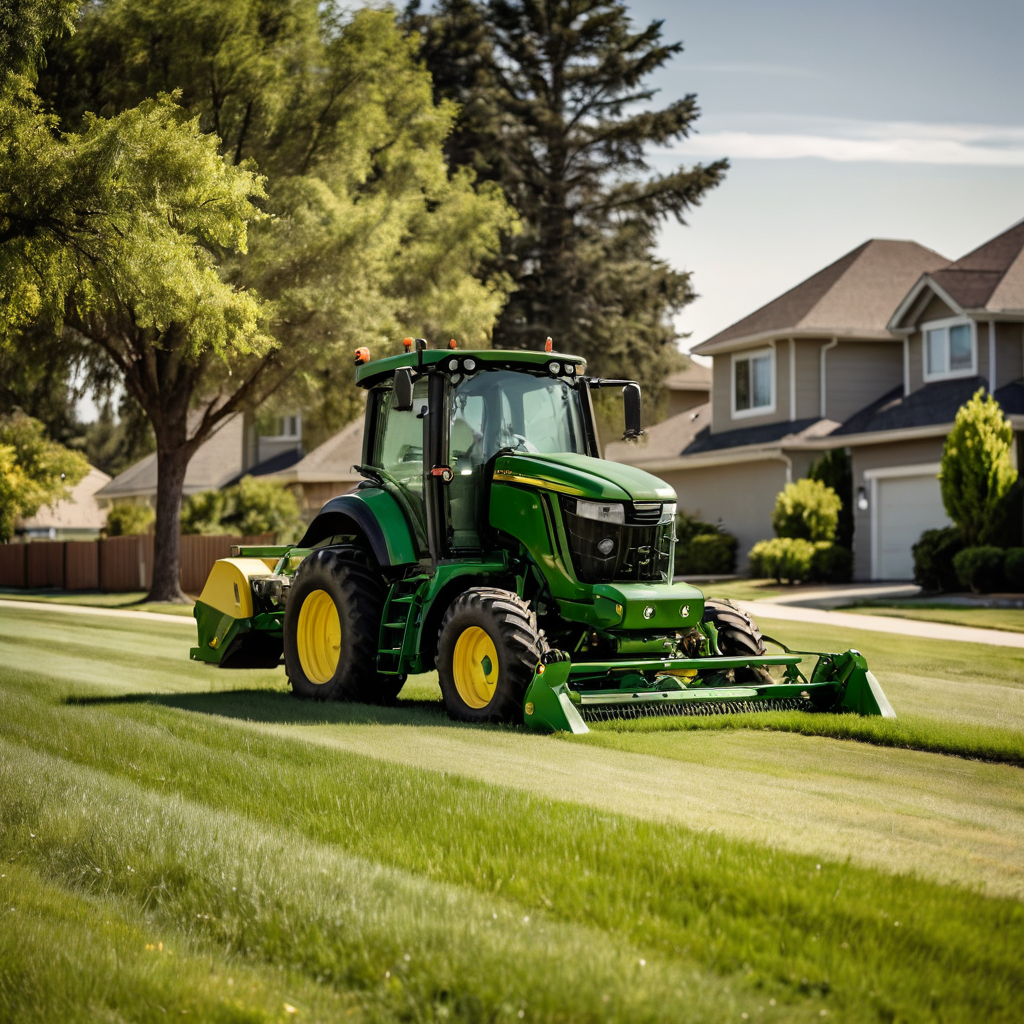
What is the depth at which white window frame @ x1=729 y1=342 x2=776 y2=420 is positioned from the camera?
34.2m

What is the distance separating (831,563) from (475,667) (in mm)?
20632

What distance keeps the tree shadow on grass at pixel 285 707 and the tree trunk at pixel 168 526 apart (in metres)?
17.9

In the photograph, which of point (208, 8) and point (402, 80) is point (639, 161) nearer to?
point (402, 80)

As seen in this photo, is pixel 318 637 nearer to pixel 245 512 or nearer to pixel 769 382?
pixel 769 382

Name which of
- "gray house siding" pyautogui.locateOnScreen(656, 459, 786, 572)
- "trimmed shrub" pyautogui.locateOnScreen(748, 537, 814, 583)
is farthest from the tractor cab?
"gray house siding" pyautogui.locateOnScreen(656, 459, 786, 572)

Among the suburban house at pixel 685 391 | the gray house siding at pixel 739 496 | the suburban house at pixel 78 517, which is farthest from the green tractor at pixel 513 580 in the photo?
the suburban house at pixel 78 517

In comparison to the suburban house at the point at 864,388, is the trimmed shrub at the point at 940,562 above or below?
below

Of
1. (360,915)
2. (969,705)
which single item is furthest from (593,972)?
(969,705)

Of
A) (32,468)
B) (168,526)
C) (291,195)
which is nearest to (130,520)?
(32,468)

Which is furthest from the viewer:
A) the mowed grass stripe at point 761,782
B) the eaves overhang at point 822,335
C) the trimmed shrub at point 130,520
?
the trimmed shrub at point 130,520

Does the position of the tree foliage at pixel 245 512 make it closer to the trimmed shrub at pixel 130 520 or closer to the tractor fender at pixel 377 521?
the trimmed shrub at pixel 130 520

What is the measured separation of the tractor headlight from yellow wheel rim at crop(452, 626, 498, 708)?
3.96ft

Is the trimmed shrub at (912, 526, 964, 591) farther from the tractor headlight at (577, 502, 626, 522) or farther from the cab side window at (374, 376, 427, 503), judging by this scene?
the tractor headlight at (577, 502, 626, 522)

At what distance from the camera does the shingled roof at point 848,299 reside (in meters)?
33.2
